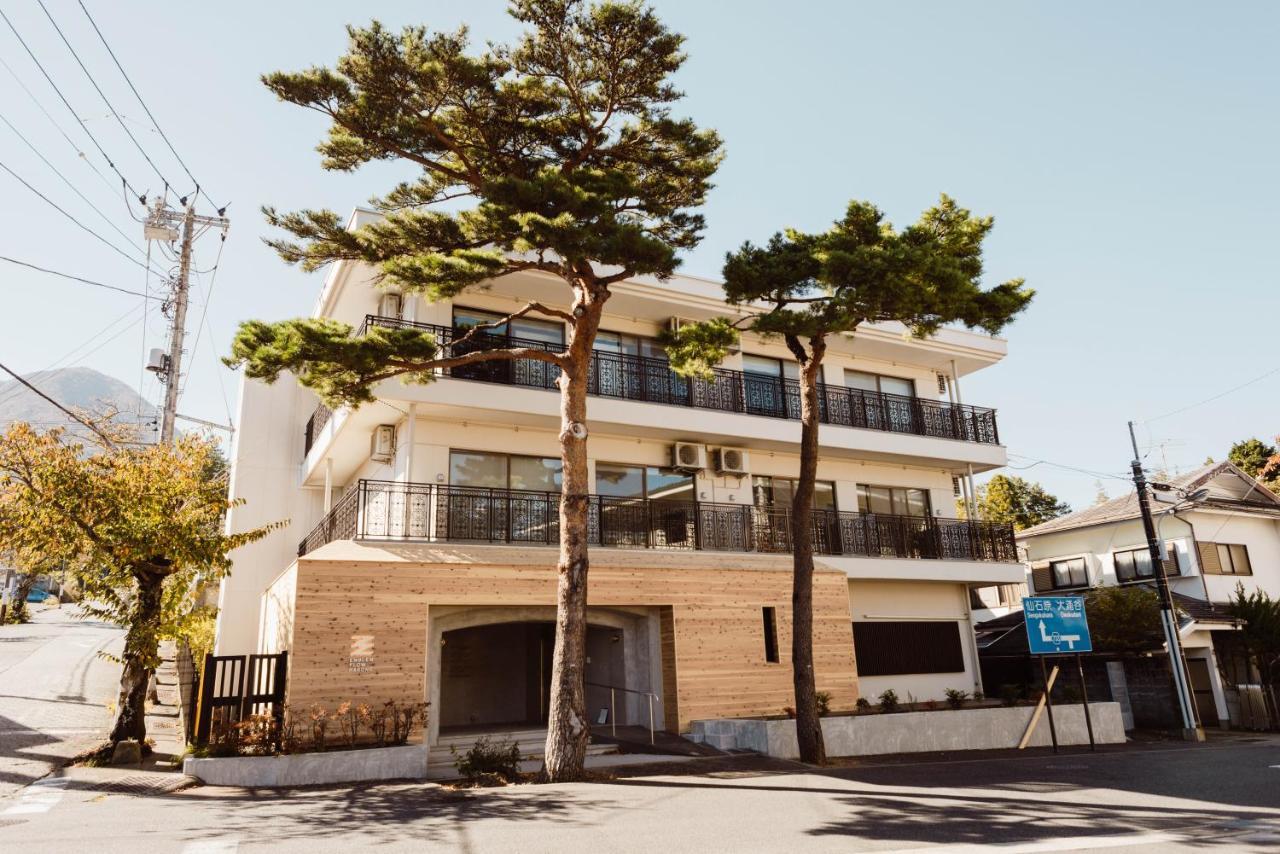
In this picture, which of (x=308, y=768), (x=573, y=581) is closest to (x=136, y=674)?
(x=308, y=768)

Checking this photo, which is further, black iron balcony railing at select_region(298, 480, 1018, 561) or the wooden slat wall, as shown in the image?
black iron balcony railing at select_region(298, 480, 1018, 561)

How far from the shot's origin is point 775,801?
8.90 meters

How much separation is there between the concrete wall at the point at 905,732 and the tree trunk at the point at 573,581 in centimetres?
311

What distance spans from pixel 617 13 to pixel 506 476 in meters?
8.44

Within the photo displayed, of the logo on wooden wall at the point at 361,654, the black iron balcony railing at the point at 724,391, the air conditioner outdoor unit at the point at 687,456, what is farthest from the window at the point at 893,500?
the logo on wooden wall at the point at 361,654

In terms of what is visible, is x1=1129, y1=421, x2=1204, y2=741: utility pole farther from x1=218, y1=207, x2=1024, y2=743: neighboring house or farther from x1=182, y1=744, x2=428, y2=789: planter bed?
x1=182, y1=744, x2=428, y2=789: planter bed

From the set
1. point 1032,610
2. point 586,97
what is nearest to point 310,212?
A: point 586,97

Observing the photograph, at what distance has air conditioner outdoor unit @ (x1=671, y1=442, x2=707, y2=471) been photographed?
17.3m

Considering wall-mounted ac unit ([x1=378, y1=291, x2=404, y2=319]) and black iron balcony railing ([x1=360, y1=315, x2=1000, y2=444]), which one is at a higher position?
wall-mounted ac unit ([x1=378, y1=291, x2=404, y2=319])

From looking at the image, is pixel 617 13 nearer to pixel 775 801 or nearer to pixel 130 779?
pixel 775 801

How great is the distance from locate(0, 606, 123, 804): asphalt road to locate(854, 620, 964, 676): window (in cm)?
1455

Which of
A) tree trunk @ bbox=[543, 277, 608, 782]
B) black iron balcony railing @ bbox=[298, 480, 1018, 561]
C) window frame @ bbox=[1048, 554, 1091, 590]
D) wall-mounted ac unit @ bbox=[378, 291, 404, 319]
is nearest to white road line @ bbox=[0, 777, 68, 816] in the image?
black iron balcony railing @ bbox=[298, 480, 1018, 561]

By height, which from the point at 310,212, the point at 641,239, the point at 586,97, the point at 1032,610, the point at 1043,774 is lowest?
the point at 1043,774

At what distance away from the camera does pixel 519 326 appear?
55.0 ft
